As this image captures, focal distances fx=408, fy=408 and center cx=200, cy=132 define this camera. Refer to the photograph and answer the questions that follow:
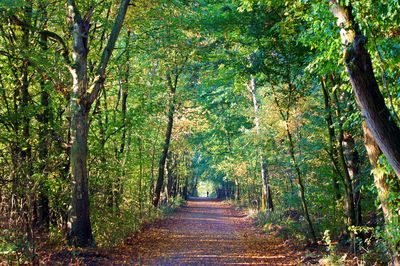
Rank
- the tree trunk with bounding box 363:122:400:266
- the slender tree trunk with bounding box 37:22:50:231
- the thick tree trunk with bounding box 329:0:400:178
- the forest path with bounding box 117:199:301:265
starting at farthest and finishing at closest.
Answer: the slender tree trunk with bounding box 37:22:50:231, the forest path with bounding box 117:199:301:265, the tree trunk with bounding box 363:122:400:266, the thick tree trunk with bounding box 329:0:400:178

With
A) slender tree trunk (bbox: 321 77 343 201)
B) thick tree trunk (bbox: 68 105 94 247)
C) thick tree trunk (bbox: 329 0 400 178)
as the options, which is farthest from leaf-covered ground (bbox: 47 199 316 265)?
thick tree trunk (bbox: 329 0 400 178)

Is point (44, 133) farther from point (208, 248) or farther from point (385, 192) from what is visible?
point (385, 192)

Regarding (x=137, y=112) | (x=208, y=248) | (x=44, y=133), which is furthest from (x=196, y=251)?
(x=44, y=133)

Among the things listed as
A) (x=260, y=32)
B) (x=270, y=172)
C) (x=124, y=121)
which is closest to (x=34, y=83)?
(x=124, y=121)

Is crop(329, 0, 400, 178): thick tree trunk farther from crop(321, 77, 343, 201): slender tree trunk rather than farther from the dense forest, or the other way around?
crop(321, 77, 343, 201): slender tree trunk

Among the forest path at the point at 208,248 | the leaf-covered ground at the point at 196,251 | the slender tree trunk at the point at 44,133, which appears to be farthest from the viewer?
the slender tree trunk at the point at 44,133

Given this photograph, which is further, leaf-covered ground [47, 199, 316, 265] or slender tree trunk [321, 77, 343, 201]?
slender tree trunk [321, 77, 343, 201]

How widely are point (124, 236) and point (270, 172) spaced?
12.8 m

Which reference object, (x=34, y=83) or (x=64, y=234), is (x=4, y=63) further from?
(x=64, y=234)

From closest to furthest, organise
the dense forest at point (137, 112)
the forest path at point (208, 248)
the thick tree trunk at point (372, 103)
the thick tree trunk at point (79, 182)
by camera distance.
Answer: the thick tree trunk at point (372, 103), the dense forest at point (137, 112), the forest path at point (208, 248), the thick tree trunk at point (79, 182)

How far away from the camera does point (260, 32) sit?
1202cm

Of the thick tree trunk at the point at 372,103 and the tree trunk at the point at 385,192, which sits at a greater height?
the thick tree trunk at the point at 372,103

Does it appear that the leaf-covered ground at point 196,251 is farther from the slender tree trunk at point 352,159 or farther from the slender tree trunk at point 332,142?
the slender tree trunk at point 332,142

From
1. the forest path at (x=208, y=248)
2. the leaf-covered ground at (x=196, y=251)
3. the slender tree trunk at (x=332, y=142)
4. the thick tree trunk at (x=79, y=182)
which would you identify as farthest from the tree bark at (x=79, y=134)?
the slender tree trunk at (x=332, y=142)
